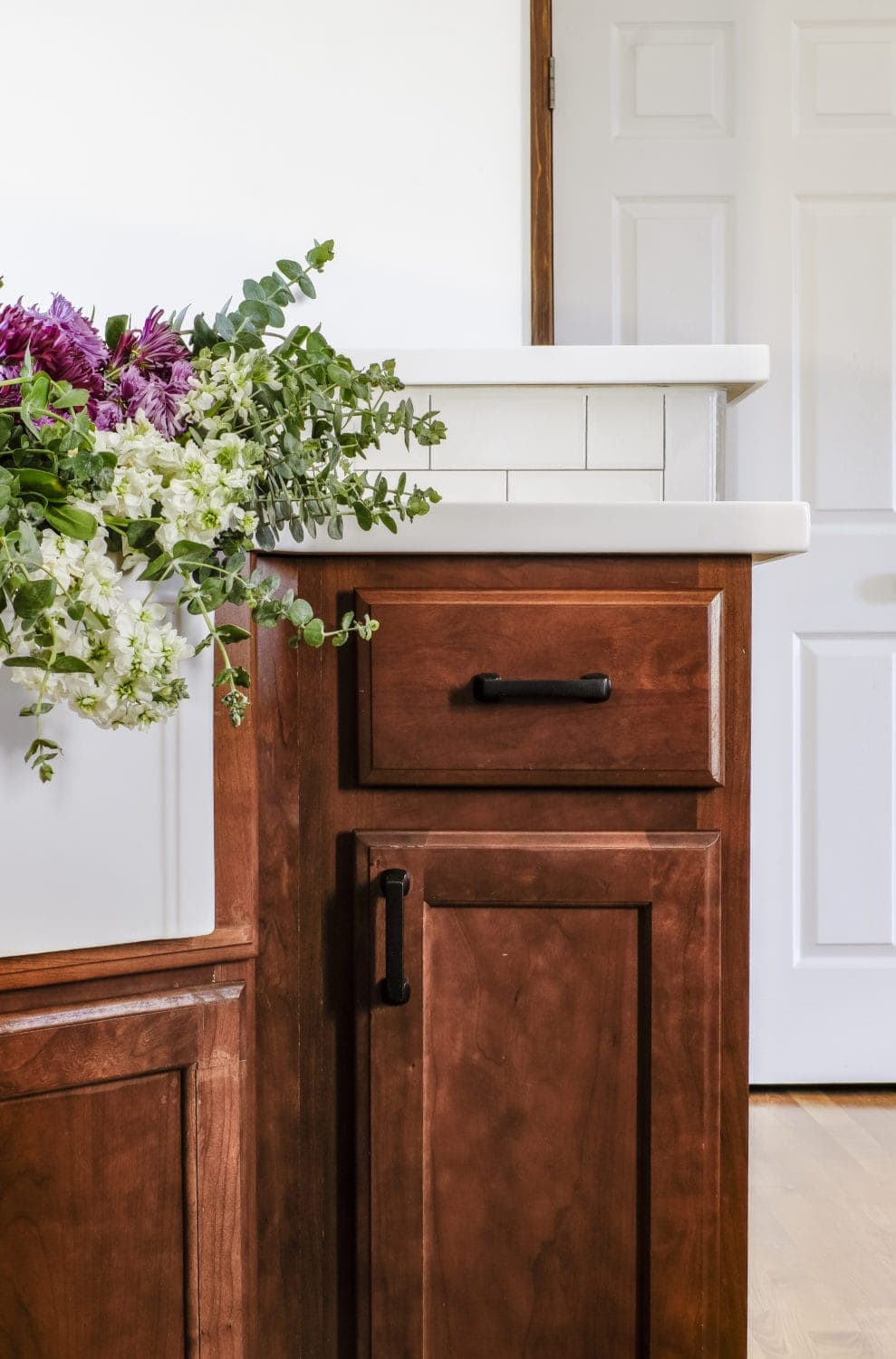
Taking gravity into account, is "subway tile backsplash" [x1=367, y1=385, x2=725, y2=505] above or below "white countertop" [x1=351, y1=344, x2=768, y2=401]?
below

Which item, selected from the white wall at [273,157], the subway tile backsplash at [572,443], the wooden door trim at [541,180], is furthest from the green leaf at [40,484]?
the wooden door trim at [541,180]

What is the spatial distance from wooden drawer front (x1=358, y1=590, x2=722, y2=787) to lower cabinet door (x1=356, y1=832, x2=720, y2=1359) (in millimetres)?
65

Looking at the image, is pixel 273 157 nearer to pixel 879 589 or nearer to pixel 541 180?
pixel 541 180

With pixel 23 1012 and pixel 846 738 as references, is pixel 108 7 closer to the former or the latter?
pixel 23 1012

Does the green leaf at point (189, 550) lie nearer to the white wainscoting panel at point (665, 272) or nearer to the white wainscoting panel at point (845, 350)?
the white wainscoting panel at point (665, 272)

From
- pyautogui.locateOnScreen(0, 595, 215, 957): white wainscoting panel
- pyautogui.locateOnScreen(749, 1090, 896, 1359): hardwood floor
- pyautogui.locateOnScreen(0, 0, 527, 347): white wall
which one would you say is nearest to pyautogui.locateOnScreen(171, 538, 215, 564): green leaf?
pyautogui.locateOnScreen(0, 595, 215, 957): white wainscoting panel

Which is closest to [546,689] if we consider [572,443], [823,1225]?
[572,443]

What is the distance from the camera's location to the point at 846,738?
81.7 inches

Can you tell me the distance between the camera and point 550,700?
845mm

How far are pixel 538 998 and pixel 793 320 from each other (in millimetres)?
1677

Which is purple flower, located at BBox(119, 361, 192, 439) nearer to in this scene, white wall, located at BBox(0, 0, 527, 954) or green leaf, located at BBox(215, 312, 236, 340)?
green leaf, located at BBox(215, 312, 236, 340)

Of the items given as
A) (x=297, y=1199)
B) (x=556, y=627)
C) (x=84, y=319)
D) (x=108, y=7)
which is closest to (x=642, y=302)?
(x=108, y=7)

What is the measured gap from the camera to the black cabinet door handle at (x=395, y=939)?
828mm

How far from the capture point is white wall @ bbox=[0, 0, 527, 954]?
1.30 m
